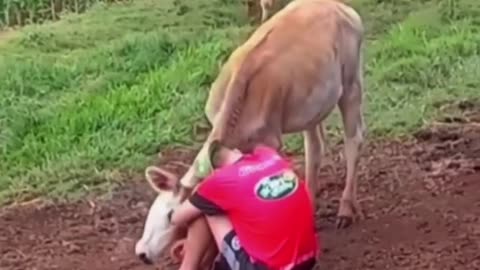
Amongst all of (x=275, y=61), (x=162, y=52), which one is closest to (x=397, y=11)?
(x=162, y=52)

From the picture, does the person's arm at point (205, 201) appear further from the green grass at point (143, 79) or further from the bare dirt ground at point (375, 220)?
the green grass at point (143, 79)

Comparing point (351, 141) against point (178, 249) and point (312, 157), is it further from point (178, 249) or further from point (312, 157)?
point (178, 249)

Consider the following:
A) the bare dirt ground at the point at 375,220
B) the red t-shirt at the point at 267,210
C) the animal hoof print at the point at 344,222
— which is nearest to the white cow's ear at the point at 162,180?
the red t-shirt at the point at 267,210

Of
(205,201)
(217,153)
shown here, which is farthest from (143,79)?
(205,201)

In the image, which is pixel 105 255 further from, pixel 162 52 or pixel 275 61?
pixel 162 52

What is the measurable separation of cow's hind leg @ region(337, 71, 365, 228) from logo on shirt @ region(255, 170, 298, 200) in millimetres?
1597

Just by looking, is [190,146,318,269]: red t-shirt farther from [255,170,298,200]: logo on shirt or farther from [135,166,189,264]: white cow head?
[135,166,189,264]: white cow head

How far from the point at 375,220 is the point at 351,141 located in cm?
47

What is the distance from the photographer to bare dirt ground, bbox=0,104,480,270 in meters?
6.54

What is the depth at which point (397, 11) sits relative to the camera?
13.4 m

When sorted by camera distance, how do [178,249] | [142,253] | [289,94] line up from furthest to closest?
1. [289,94]
2. [142,253]
3. [178,249]

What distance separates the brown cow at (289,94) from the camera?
6.00 metres

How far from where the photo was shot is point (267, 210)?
5.39 m

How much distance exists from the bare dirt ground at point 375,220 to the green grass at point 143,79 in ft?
1.34
